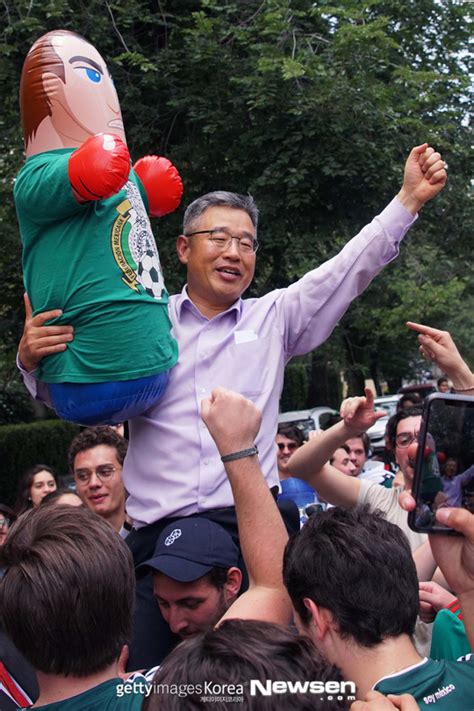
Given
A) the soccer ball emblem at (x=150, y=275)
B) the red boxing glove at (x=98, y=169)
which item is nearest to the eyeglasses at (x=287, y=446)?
the soccer ball emblem at (x=150, y=275)

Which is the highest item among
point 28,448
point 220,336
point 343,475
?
point 220,336

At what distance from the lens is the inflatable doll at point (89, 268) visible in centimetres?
287

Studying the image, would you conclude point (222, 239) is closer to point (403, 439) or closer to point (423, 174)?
point (423, 174)

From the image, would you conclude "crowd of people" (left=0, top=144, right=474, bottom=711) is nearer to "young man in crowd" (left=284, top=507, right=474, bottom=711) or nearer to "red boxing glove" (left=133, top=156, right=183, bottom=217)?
"young man in crowd" (left=284, top=507, right=474, bottom=711)

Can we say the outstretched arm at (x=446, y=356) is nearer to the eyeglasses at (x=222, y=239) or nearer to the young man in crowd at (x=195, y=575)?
the eyeglasses at (x=222, y=239)

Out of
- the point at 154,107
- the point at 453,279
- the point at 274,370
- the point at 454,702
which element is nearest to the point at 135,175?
the point at 274,370

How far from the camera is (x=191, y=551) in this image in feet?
8.77

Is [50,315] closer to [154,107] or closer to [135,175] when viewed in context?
[135,175]

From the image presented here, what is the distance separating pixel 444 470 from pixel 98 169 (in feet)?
4.68

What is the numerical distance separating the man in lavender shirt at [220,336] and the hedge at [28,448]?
1242 cm

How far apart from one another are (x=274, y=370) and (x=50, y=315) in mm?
745

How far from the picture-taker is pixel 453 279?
2173cm

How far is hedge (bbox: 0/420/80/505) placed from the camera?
1569 cm

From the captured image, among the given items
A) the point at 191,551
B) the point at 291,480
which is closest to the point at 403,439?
the point at 291,480
